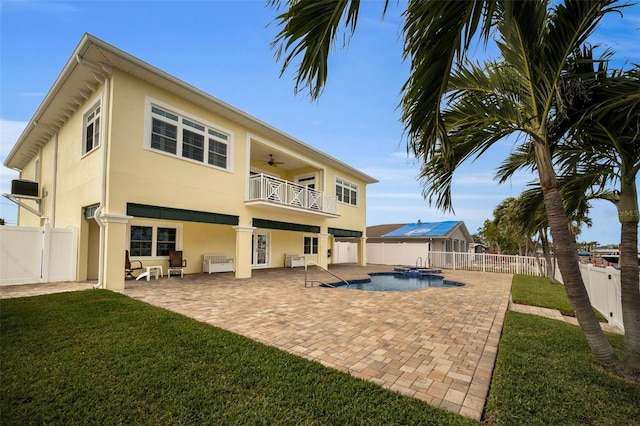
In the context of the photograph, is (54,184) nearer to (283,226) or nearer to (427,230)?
(283,226)

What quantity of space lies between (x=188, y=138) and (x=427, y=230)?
2258 centimetres

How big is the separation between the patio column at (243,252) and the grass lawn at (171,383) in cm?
716

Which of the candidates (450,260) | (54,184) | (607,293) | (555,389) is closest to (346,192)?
(450,260)

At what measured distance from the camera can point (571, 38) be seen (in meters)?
3.65

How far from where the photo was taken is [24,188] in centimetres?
1439

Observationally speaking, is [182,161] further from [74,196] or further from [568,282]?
[568,282]

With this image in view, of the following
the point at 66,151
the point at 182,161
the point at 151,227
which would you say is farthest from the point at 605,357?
the point at 66,151

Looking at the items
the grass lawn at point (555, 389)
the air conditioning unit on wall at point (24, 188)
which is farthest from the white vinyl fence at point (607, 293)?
the air conditioning unit on wall at point (24, 188)

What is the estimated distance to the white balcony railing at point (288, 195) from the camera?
13094 mm

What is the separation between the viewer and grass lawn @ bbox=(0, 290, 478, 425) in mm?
2873

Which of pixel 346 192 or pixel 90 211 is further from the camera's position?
pixel 346 192

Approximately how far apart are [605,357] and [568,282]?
3.72 ft

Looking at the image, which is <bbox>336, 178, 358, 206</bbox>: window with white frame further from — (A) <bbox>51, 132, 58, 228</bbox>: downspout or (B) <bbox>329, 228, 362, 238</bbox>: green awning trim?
(A) <bbox>51, 132, 58, 228</bbox>: downspout

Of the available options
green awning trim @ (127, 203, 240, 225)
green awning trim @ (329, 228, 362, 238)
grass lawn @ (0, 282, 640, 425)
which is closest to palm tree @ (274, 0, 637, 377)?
grass lawn @ (0, 282, 640, 425)
